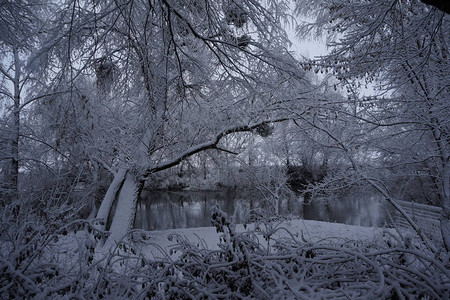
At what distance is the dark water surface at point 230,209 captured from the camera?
44.2 feet

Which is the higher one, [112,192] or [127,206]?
[112,192]

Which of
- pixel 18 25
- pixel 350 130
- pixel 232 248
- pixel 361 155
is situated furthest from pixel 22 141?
pixel 361 155

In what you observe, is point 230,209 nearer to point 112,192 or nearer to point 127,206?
point 127,206

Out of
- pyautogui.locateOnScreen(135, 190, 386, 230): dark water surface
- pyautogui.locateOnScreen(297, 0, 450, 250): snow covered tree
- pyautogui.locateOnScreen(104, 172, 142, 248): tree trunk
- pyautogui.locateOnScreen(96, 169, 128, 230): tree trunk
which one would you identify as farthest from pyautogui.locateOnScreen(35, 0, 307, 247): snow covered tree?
pyautogui.locateOnScreen(135, 190, 386, 230): dark water surface

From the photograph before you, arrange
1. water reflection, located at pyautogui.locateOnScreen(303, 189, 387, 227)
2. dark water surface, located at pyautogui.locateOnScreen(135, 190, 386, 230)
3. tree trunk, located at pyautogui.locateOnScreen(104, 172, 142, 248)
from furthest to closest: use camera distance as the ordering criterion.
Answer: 1. dark water surface, located at pyautogui.locateOnScreen(135, 190, 386, 230)
2. water reflection, located at pyautogui.locateOnScreen(303, 189, 387, 227)
3. tree trunk, located at pyautogui.locateOnScreen(104, 172, 142, 248)

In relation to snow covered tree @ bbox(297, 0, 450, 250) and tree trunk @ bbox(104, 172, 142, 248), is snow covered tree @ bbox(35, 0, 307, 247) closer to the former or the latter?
snow covered tree @ bbox(297, 0, 450, 250)

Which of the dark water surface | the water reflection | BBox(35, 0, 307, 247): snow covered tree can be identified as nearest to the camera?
BBox(35, 0, 307, 247): snow covered tree

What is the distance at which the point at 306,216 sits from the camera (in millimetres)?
14711

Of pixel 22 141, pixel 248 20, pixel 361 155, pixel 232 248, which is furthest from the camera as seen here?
pixel 22 141

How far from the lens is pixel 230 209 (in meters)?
14.8

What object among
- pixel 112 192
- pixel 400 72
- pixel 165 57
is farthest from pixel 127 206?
pixel 400 72

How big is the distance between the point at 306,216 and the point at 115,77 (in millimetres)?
13490

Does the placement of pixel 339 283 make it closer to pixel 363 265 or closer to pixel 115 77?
pixel 363 265

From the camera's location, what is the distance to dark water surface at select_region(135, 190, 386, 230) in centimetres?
1348
